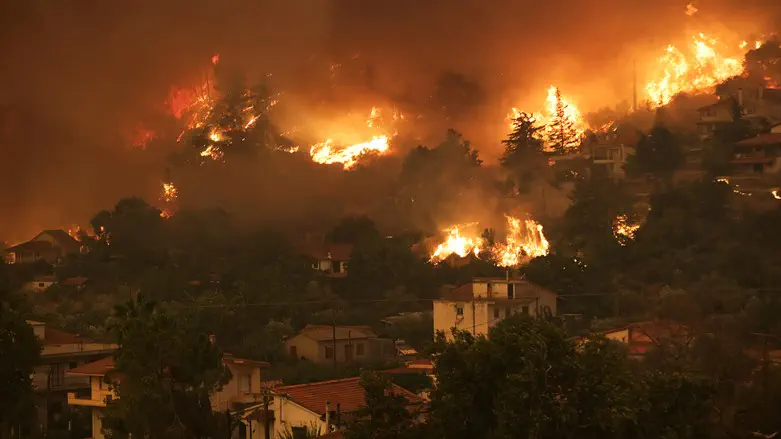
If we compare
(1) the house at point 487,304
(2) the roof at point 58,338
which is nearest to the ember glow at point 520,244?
(1) the house at point 487,304

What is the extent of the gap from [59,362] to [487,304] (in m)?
20.2

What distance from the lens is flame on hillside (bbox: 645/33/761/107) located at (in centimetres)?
9356

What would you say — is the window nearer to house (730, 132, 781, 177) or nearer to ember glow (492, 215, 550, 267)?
ember glow (492, 215, 550, 267)

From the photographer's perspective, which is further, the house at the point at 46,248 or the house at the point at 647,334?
the house at the point at 46,248

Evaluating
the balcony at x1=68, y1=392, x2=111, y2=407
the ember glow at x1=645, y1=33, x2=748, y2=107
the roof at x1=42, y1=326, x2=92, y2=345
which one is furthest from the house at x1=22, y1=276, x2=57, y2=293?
the ember glow at x1=645, y1=33, x2=748, y2=107

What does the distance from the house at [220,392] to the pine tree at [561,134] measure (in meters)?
46.9

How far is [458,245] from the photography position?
82.1 meters

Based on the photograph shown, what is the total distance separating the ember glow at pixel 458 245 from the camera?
80875mm

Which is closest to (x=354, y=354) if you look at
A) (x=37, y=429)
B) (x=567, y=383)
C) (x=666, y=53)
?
(x=37, y=429)

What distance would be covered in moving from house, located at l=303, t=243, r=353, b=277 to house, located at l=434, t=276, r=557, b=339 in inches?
659

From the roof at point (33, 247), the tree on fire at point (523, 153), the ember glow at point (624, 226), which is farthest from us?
the roof at point (33, 247)

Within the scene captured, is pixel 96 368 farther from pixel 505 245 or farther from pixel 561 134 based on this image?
pixel 561 134

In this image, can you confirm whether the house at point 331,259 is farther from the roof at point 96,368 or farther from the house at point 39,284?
the roof at point 96,368

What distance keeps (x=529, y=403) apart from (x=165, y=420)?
10026 millimetres
